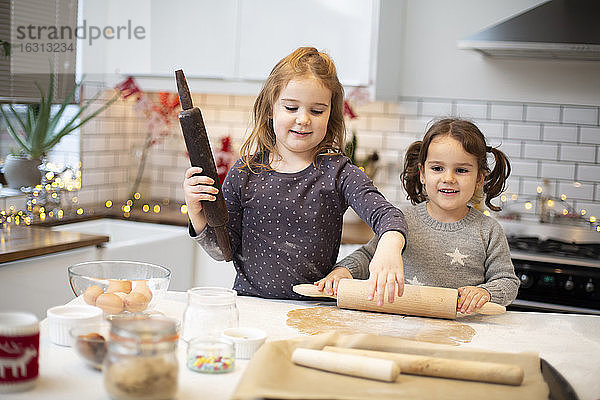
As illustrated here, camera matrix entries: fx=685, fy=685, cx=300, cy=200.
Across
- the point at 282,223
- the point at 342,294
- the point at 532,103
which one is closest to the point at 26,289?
the point at 282,223

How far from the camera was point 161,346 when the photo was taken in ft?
2.91

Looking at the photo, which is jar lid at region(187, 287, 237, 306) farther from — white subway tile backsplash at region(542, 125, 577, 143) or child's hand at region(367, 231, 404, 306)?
white subway tile backsplash at region(542, 125, 577, 143)

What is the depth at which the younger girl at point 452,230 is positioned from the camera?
166cm

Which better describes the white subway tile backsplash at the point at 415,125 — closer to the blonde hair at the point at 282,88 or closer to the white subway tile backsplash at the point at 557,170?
the white subway tile backsplash at the point at 557,170

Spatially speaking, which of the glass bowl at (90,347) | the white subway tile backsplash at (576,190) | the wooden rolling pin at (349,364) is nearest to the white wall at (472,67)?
the white subway tile backsplash at (576,190)

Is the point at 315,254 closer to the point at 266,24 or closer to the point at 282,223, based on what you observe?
the point at 282,223

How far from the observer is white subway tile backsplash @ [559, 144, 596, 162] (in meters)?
2.88

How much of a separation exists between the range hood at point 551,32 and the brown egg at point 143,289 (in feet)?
5.73

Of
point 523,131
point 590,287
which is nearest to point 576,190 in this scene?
point 523,131

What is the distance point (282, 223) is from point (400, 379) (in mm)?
680

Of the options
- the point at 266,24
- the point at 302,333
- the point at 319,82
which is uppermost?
the point at 266,24

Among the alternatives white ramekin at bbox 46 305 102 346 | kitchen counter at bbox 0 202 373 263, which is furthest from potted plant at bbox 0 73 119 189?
white ramekin at bbox 46 305 102 346

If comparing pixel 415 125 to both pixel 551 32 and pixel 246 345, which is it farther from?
pixel 246 345

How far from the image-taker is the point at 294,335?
4.04 ft
